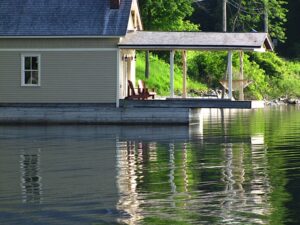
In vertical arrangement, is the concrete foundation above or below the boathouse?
below

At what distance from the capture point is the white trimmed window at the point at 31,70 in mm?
38812

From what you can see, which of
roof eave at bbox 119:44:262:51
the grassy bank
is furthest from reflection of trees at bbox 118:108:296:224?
the grassy bank

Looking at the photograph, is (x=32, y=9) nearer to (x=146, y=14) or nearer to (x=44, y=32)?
(x=44, y=32)

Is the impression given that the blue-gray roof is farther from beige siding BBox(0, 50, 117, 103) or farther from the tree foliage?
the tree foliage

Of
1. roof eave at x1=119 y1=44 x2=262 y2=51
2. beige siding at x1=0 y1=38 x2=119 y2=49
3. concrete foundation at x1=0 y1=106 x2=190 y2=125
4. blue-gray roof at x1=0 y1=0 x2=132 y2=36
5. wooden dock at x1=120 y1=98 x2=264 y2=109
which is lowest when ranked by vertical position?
concrete foundation at x1=0 y1=106 x2=190 y2=125

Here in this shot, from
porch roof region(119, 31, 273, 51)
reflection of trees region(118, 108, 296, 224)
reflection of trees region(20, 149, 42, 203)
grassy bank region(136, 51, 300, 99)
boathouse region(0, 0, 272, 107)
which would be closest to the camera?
reflection of trees region(118, 108, 296, 224)

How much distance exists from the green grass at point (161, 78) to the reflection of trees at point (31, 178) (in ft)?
95.3

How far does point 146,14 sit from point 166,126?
18.4 meters

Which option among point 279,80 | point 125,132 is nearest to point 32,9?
point 125,132

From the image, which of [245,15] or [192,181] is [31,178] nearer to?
[192,181]

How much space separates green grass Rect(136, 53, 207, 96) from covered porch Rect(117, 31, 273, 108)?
13815 millimetres

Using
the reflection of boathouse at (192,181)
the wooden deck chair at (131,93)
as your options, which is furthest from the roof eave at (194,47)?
the reflection of boathouse at (192,181)

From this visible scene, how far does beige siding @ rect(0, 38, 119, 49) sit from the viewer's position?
1508 inches

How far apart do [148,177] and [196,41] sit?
18.9 meters
